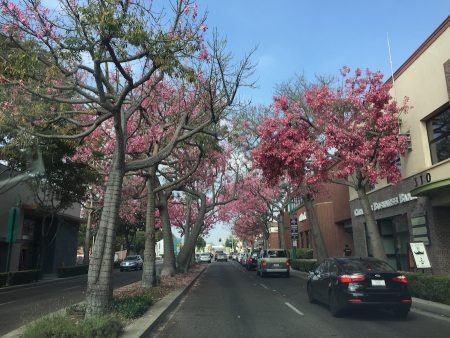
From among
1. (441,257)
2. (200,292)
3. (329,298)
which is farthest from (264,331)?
(441,257)

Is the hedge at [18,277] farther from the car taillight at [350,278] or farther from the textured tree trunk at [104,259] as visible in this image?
the car taillight at [350,278]

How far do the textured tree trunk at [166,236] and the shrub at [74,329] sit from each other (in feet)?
46.4

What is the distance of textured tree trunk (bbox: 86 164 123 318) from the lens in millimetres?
9445

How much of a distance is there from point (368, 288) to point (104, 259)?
6.05 meters

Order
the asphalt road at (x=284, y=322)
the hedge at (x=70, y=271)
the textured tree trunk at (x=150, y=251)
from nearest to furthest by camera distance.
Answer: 1. the asphalt road at (x=284, y=322)
2. the textured tree trunk at (x=150, y=251)
3. the hedge at (x=70, y=271)

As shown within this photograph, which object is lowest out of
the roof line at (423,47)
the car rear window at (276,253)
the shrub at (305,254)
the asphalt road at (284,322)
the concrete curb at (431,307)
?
the asphalt road at (284,322)

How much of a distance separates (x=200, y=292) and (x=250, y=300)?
144 inches

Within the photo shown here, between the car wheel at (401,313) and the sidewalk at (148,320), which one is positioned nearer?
the sidewalk at (148,320)

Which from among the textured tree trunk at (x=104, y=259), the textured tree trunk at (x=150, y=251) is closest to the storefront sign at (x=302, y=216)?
the textured tree trunk at (x=150, y=251)

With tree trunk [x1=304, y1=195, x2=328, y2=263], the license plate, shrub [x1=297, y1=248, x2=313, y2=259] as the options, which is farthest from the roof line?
shrub [x1=297, y1=248, x2=313, y2=259]

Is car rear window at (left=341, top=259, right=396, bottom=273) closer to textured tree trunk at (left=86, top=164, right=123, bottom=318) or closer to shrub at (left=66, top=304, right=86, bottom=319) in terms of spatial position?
textured tree trunk at (left=86, top=164, right=123, bottom=318)

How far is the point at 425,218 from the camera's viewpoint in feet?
58.0

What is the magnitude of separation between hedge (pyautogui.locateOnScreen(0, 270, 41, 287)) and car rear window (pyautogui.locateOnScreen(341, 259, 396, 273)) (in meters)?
19.1

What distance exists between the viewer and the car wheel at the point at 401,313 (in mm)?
10498
